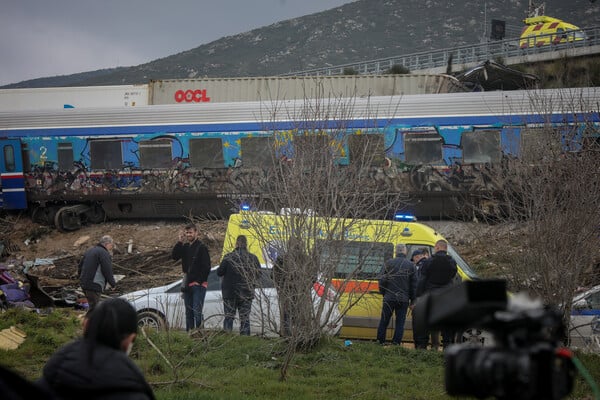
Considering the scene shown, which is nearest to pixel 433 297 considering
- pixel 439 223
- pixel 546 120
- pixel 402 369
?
pixel 402 369

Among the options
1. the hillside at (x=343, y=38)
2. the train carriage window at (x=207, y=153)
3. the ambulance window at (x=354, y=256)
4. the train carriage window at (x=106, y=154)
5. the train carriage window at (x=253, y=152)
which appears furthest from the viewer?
the hillside at (x=343, y=38)

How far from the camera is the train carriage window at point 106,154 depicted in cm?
2131

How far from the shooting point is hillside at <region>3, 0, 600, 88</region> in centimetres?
10881

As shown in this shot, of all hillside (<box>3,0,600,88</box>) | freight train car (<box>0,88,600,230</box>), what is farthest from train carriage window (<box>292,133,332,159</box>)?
hillside (<box>3,0,600,88</box>)

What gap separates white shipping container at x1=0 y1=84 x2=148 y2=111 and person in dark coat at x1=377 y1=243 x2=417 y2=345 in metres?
22.9

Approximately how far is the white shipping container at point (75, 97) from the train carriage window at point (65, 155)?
387 inches

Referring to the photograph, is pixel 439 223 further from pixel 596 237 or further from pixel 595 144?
pixel 596 237

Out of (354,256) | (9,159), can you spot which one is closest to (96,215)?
(9,159)

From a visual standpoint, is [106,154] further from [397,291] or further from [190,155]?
[397,291]

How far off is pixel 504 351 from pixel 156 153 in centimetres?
1917

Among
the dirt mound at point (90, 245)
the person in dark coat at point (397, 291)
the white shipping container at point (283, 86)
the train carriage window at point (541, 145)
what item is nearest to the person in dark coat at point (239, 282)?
the person in dark coat at point (397, 291)

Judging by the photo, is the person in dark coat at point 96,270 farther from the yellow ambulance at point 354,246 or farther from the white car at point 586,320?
the white car at point 586,320

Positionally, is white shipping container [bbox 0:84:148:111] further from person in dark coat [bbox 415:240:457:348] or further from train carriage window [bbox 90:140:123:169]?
person in dark coat [bbox 415:240:457:348]

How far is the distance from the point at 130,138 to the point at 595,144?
1374 centimetres
